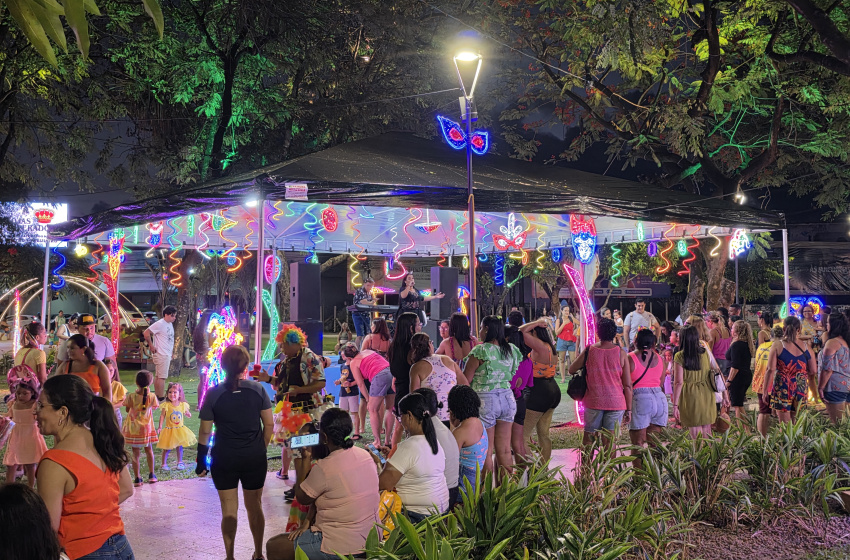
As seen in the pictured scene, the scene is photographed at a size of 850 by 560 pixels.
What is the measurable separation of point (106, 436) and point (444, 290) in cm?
1157

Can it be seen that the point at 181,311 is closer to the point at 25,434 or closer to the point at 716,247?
the point at 25,434

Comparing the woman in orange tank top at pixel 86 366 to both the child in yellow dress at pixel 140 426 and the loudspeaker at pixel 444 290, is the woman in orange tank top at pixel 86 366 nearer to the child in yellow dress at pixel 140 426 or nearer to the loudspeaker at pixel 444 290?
the child in yellow dress at pixel 140 426

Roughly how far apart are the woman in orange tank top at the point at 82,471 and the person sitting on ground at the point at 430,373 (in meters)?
3.10

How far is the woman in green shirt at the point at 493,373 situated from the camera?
674cm

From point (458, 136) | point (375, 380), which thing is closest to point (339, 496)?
point (375, 380)

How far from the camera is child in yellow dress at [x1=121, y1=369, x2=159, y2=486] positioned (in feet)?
25.6

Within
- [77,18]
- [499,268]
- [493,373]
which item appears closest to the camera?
[77,18]

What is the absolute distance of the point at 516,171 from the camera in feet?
37.6

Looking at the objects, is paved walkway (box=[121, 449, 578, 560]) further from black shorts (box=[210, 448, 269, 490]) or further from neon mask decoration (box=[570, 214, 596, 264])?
neon mask decoration (box=[570, 214, 596, 264])

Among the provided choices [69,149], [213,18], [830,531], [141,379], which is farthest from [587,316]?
[69,149]

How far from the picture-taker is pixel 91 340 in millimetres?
8633

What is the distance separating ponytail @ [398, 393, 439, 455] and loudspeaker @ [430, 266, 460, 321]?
32.9 ft

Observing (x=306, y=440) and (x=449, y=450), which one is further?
(x=449, y=450)

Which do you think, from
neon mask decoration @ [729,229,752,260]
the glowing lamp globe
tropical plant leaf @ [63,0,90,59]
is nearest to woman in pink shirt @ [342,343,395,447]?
tropical plant leaf @ [63,0,90,59]
